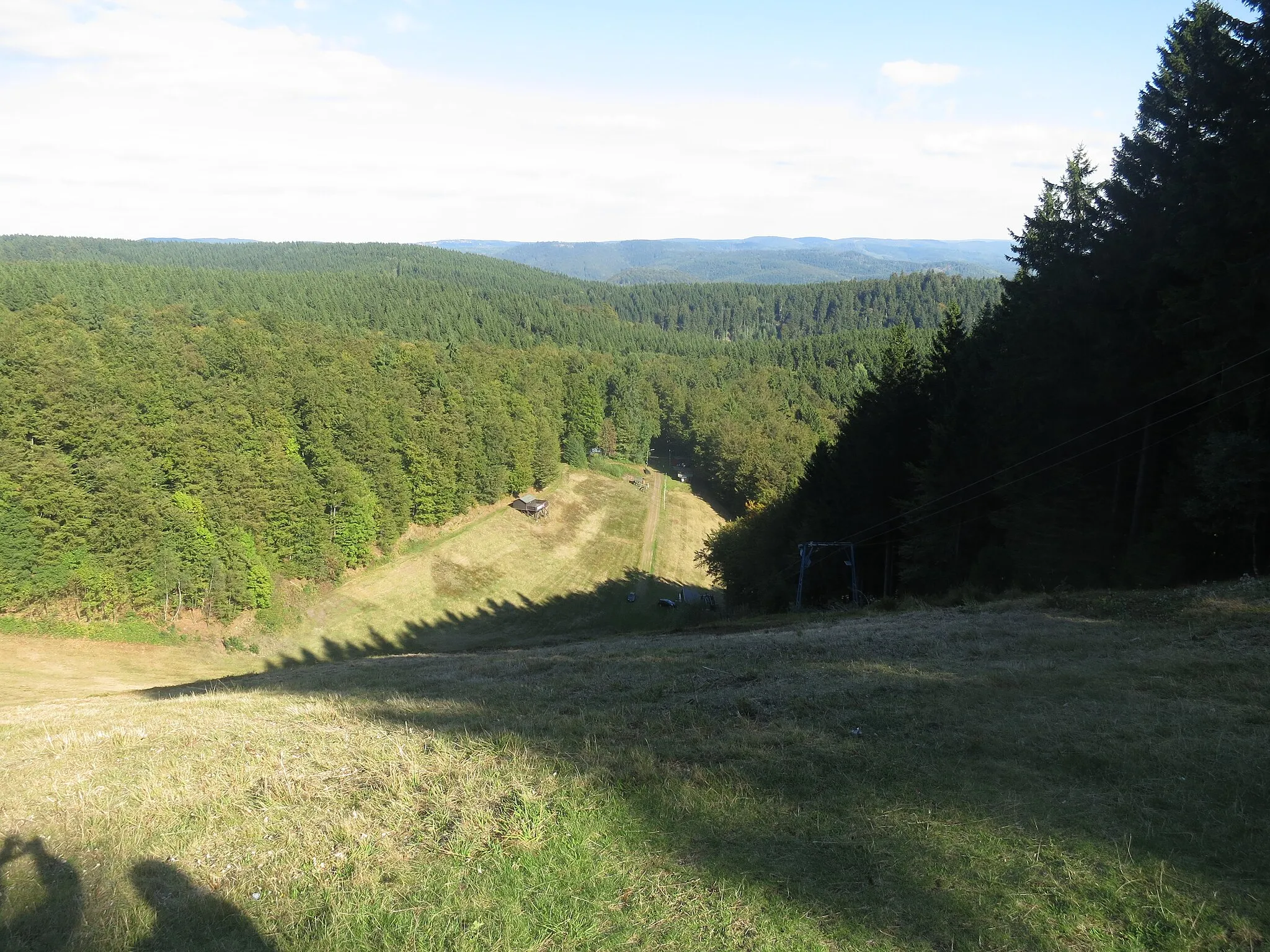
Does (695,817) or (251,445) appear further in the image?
(251,445)

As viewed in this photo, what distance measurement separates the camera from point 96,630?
36312 millimetres

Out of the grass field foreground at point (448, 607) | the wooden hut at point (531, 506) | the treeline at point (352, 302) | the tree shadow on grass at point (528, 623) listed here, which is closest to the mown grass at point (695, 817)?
the grass field foreground at point (448, 607)

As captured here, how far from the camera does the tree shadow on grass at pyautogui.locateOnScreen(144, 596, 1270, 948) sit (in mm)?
4969

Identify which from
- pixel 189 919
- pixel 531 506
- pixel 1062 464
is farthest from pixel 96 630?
pixel 1062 464

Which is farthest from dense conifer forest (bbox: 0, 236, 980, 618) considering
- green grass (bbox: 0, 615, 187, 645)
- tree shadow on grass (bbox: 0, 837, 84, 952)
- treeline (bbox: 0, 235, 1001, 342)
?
tree shadow on grass (bbox: 0, 837, 84, 952)

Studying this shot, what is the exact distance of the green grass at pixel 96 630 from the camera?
34750mm

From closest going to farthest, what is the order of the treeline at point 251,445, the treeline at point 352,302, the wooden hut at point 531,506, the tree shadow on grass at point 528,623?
the treeline at point 251,445 → the tree shadow on grass at point 528,623 → the wooden hut at point 531,506 → the treeline at point 352,302

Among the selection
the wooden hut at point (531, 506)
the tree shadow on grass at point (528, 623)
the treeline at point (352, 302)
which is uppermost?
the treeline at point (352, 302)

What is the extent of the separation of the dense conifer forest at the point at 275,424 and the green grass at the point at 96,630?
0.68 metres

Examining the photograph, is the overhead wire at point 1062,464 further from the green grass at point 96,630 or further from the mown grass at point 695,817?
the green grass at point 96,630

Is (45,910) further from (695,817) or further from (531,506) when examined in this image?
(531,506)

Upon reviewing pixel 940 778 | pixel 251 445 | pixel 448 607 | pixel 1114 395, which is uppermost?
pixel 1114 395

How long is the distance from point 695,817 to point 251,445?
48.6 m

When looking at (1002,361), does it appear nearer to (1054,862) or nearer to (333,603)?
(1054,862)
